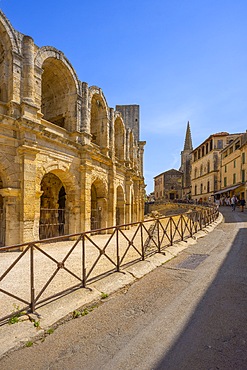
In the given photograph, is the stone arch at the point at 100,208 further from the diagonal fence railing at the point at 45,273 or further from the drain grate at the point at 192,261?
the drain grate at the point at 192,261

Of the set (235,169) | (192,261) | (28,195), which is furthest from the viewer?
(235,169)

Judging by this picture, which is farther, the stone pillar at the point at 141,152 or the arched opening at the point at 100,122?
the stone pillar at the point at 141,152

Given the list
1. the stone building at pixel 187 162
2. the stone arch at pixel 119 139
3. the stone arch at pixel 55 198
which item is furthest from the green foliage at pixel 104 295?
the stone building at pixel 187 162

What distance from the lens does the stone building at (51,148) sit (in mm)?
7656

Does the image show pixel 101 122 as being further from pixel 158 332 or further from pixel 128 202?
pixel 158 332

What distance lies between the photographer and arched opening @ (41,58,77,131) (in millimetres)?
10133

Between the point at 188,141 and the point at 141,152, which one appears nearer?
the point at 141,152

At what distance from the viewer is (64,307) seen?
3.43 meters

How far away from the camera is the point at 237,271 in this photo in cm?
508

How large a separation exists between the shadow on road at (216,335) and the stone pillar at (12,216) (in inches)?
259

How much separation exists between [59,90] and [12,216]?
6.85 metres

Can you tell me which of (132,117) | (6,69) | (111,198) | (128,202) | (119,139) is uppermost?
(132,117)

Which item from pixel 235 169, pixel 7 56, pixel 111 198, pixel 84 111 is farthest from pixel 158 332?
pixel 235 169

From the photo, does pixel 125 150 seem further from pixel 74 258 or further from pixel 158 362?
pixel 158 362
